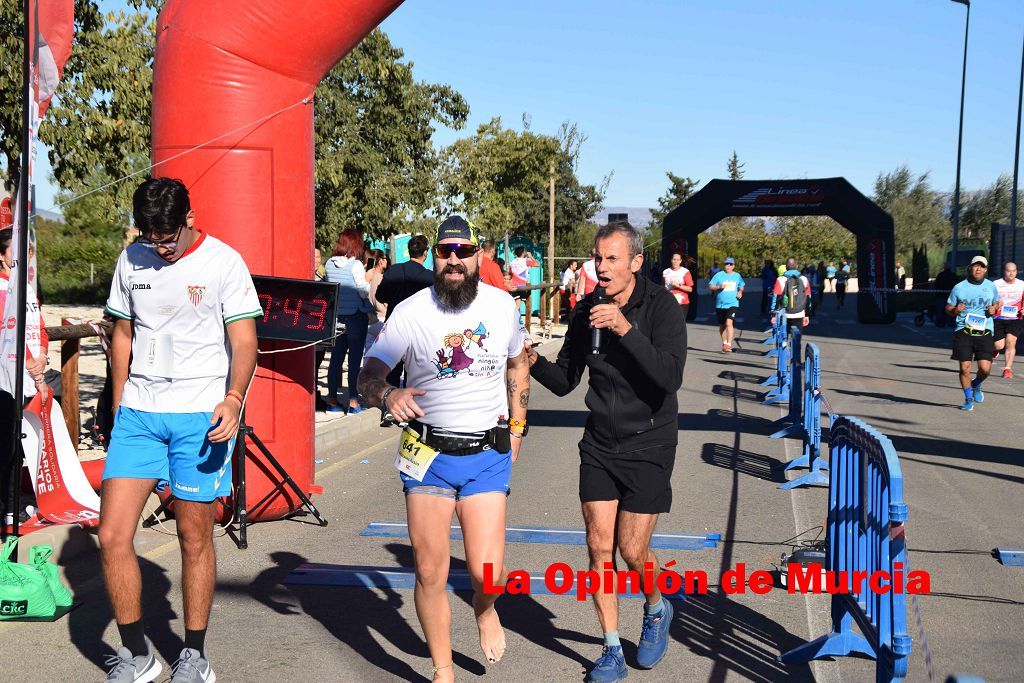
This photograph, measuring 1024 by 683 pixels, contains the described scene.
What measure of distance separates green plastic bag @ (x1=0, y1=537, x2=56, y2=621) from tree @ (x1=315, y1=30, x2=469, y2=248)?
A: 23086 millimetres

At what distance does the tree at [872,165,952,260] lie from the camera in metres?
85.0

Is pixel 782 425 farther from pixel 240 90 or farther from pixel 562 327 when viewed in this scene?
pixel 562 327

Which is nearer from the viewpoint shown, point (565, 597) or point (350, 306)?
point (565, 597)

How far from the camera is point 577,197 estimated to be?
63.4 metres

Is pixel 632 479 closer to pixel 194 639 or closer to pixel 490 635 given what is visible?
pixel 490 635

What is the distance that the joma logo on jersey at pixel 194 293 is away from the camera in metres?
4.49

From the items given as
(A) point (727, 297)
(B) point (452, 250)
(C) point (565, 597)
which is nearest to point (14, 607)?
(B) point (452, 250)

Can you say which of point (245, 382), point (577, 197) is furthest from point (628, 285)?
point (577, 197)

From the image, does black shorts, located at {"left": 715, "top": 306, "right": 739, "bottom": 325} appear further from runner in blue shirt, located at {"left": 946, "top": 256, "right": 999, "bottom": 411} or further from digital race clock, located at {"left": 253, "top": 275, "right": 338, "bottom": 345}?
digital race clock, located at {"left": 253, "top": 275, "right": 338, "bottom": 345}

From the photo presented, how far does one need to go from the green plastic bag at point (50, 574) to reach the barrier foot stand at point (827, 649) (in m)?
3.24

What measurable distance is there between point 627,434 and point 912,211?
8788cm

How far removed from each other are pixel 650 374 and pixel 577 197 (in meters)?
59.6

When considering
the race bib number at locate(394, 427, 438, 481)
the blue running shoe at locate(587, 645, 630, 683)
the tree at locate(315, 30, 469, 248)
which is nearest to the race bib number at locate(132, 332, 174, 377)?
the race bib number at locate(394, 427, 438, 481)

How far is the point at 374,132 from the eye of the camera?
29.0 metres
